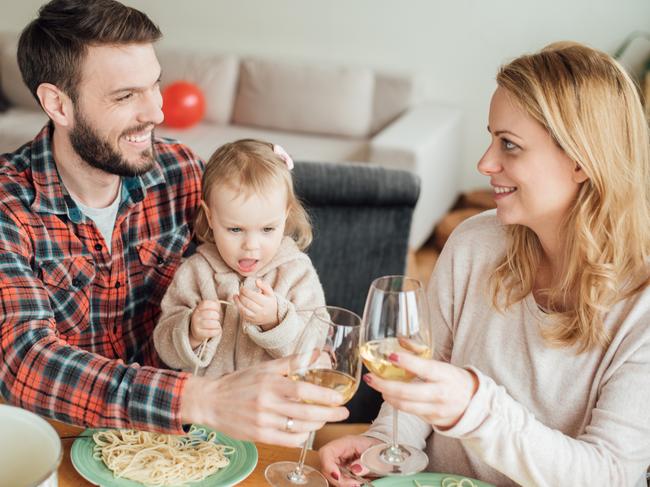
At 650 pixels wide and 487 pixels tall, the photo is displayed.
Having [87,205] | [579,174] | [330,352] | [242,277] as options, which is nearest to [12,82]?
[87,205]

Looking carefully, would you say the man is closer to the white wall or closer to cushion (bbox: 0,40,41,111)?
the white wall

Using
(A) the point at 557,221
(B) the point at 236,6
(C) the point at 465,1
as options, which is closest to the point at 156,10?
(B) the point at 236,6

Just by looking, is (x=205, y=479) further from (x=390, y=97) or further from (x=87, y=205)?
(x=390, y=97)

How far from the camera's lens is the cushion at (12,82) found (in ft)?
18.3

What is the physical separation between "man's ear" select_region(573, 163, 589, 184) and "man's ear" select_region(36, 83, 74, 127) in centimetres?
114

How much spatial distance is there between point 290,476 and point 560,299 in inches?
25.2

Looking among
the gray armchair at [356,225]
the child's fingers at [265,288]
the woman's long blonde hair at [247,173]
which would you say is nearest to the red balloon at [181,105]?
the gray armchair at [356,225]

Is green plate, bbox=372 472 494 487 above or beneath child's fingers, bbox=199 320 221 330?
beneath

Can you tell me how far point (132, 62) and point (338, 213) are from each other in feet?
2.72

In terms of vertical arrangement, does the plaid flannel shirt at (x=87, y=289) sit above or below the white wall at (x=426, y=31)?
below

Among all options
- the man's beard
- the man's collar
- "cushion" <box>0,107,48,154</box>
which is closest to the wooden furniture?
the man's collar

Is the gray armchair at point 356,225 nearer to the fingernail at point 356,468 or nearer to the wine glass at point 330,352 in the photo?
the fingernail at point 356,468

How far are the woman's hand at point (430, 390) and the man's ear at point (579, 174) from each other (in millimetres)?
A: 469

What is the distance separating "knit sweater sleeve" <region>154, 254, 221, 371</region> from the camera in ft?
5.89
